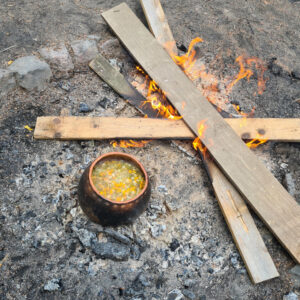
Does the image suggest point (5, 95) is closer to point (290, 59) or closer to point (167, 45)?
point (167, 45)

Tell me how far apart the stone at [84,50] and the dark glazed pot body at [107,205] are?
1671 mm

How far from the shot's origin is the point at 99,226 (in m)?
3.10

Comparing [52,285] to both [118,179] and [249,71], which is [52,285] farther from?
[249,71]

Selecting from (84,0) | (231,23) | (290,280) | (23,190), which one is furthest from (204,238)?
(84,0)

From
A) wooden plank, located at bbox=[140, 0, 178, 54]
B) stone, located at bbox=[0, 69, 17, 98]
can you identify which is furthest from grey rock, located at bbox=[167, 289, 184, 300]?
wooden plank, located at bbox=[140, 0, 178, 54]

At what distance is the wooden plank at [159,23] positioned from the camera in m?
4.36

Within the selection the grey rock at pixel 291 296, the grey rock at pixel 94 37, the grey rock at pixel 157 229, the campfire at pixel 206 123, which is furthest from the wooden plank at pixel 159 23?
the grey rock at pixel 291 296

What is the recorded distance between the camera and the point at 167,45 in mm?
4348

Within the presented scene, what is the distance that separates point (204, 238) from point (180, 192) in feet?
1.60

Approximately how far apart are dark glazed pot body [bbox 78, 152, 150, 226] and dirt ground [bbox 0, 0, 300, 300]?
0.46 ft

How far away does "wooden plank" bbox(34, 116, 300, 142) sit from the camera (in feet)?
11.7

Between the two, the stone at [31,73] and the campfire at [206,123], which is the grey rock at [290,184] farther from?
the stone at [31,73]

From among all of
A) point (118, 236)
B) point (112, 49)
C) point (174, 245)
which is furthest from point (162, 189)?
point (112, 49)

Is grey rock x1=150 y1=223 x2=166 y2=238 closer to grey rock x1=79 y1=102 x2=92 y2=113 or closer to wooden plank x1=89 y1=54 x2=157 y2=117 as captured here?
wooden plank x1=89 y1=54 x2=157 y2=117
